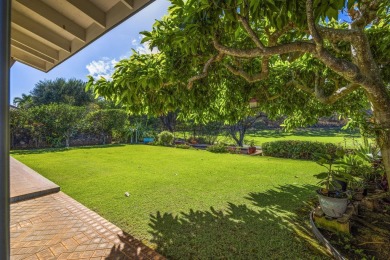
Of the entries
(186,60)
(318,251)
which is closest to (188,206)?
(318,251)

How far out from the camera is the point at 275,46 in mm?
2758

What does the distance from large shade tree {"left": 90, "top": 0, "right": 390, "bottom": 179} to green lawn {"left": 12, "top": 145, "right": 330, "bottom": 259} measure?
7.05 feet

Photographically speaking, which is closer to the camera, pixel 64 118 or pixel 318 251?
pixel 318 251

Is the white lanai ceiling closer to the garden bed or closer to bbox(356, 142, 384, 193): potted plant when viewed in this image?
the garden bed

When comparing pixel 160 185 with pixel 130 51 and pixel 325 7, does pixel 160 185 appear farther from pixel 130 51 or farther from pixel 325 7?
pixel 325 7

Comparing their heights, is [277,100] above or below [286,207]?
above

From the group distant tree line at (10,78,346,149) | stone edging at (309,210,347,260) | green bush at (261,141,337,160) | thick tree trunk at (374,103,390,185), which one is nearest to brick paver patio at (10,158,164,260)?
stone edging at (309,210,347,260)

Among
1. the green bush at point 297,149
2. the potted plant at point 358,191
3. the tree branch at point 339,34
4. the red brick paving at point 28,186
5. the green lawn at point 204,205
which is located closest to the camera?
the tree branch at point 339,34

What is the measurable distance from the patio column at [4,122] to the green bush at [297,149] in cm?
1213

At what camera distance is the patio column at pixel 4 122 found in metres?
0.73

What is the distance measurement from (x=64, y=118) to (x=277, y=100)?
1876 cm

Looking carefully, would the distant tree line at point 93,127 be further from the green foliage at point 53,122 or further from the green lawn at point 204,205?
the green lawn at point 204,205

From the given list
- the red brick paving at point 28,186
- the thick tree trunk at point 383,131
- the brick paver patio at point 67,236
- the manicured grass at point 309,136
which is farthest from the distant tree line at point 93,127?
the brick paver patio at point 67,236

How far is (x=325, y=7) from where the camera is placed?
1561 mm
